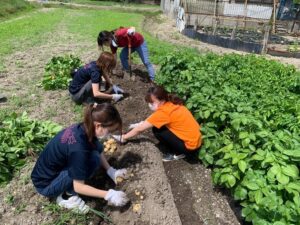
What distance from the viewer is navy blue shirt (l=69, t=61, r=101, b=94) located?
489 centimetres

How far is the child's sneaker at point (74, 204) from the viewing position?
120 inches

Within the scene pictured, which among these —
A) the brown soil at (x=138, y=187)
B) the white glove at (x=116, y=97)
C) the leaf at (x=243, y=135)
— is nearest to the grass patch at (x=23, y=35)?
the brown soil at (x=138, y=187)

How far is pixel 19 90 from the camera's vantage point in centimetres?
611

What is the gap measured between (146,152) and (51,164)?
4.49ft

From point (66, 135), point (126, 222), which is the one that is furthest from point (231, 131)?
point (66, 135)

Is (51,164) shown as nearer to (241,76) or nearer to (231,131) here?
(231,131)

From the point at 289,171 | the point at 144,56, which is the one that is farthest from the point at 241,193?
the point at 144,56

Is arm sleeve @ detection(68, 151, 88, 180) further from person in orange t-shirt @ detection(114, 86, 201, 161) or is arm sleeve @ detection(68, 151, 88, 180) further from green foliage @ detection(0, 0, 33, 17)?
green foliage @ detection(0, 0, 33, 17)

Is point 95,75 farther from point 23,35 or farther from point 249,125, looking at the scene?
point 23,35

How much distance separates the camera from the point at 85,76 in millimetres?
5176

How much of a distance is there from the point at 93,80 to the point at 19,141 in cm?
159

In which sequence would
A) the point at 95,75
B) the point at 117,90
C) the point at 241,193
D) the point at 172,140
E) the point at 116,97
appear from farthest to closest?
the point at 117,90
the point at 116,97
the point at 95,75
the point at 172,140
the point at 241,193

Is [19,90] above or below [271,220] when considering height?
below

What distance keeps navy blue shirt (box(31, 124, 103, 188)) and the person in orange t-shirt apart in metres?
1.08
